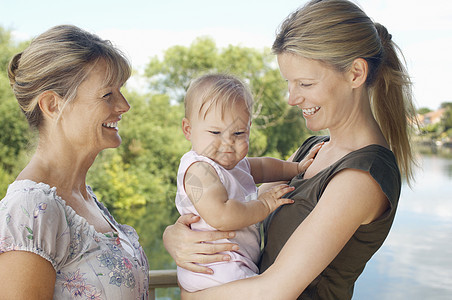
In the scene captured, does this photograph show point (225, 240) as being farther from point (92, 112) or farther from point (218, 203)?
point (92, 112)

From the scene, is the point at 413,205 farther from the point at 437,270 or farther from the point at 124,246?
the point at 124,246

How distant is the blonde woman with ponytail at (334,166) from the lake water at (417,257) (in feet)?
37.6

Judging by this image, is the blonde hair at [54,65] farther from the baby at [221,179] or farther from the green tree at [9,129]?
the green tree at [9,129]

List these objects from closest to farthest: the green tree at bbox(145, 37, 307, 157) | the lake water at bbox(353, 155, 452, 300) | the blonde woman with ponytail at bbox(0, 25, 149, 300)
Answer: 1. the blonde woman with ponytail at bbox(0, 25, 149, 300)
2. the lake water at bbox(353, 155, 452, 300)
3. the green tree at bbox(145, 37, 307, 157)

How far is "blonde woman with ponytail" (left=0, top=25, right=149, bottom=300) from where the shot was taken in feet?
3.96

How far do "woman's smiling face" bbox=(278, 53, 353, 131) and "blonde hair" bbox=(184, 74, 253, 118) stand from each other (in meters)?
0.15

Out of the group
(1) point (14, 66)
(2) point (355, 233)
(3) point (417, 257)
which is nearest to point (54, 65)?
(1) point (14, 66)

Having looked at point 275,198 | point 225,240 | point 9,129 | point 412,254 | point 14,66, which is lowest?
point 412,254

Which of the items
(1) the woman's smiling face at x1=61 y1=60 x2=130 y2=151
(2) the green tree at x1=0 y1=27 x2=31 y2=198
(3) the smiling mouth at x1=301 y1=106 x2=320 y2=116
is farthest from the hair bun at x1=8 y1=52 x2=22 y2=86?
(2) the green tree at x1=0 y1=27 x2=31 y2=198

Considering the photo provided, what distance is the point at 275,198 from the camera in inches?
58.7

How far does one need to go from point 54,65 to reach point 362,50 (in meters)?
0.92

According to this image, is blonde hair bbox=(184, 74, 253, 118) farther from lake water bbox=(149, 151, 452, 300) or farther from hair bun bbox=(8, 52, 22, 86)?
lake water bbox=(149, 151, 452, 300)

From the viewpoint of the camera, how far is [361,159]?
131cm

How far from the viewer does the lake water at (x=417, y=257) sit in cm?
1254
